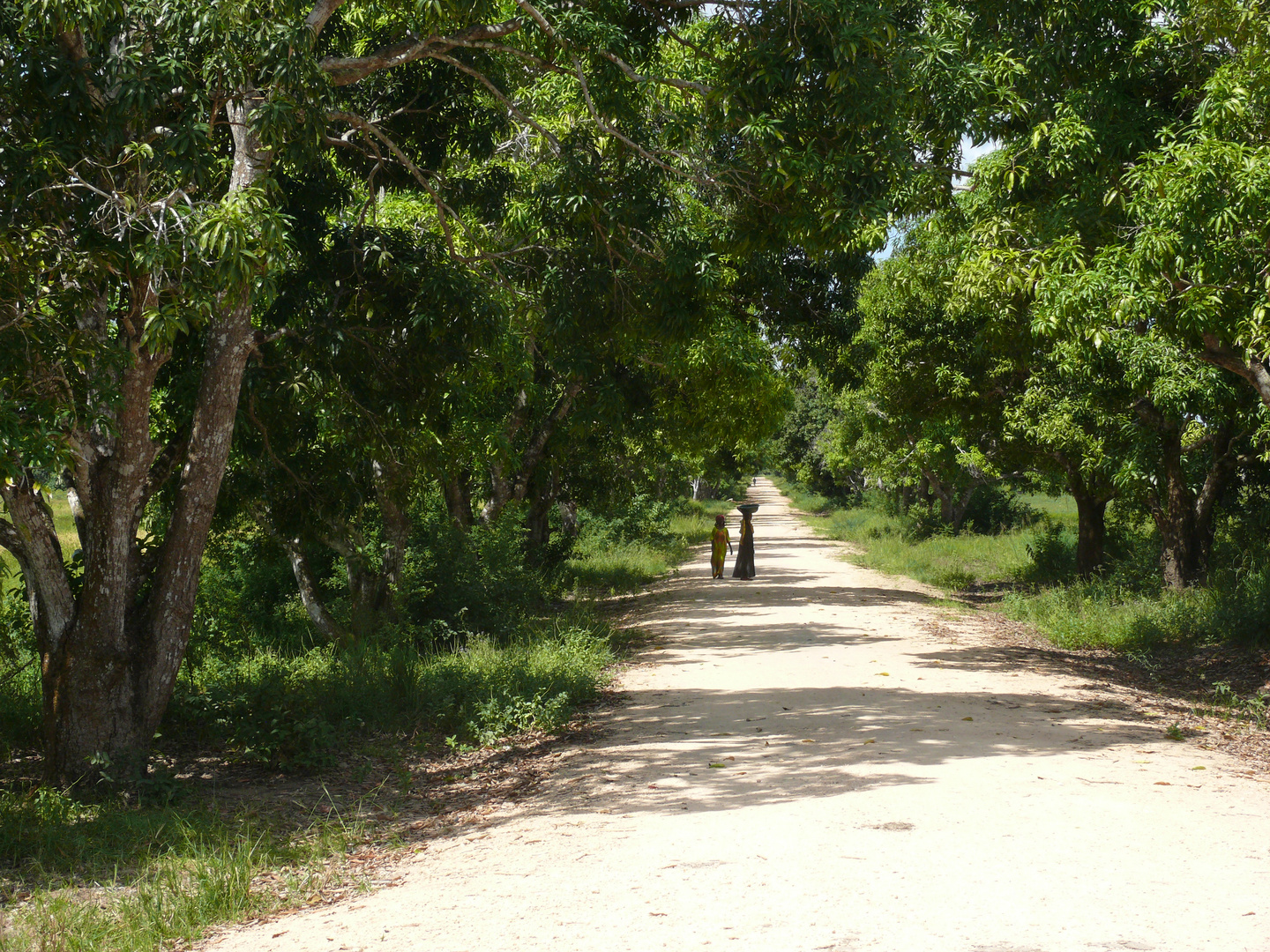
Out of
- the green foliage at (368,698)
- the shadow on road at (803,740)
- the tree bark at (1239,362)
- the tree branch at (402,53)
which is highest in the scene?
the tree branch at (402,53)

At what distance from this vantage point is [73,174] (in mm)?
6359

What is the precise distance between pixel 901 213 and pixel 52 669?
8165mm

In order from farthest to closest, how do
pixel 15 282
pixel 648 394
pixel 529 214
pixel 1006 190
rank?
1. pixel 648 394
2. pixel 529 214
3. pixel 1006 190
4. pixel 15 282

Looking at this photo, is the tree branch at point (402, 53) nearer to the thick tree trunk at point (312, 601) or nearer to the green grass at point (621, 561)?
the thick tree trunk at point (312, 601)

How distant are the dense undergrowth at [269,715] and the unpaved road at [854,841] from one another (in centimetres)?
65

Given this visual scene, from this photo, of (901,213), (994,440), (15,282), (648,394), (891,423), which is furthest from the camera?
(891,423)

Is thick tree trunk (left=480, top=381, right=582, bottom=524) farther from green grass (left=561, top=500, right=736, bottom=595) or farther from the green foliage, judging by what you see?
the green foliage

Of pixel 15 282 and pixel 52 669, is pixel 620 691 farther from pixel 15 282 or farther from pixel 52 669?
pixel 15 282

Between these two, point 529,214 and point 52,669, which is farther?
point 529,214

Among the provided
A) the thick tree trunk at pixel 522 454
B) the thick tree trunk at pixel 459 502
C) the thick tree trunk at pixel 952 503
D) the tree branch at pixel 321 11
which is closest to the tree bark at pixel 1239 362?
the tree branch at pixel 321 11


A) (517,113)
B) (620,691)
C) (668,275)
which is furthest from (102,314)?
(620,691)

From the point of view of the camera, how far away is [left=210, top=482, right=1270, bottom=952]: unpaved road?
4.41 meters

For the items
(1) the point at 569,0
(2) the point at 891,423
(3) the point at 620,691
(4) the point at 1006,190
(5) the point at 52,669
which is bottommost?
(3) the point at 620,691

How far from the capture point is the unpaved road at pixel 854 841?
14.5 feet
